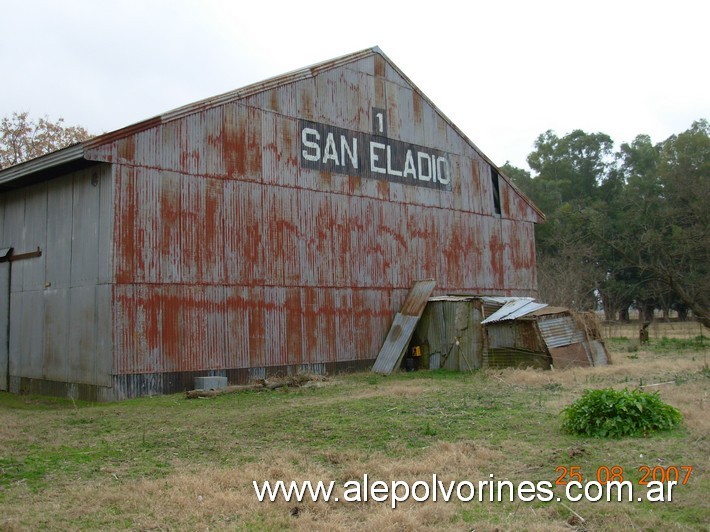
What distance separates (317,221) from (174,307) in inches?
212

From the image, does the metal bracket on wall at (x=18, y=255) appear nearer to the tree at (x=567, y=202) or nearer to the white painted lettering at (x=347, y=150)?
the white painted lettering at (x=347, y=150)

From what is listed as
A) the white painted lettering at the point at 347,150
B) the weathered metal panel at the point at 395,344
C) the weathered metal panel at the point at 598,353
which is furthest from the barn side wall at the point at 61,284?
the weathered metal panel at the point at 598,353

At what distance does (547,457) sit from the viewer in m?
8.29

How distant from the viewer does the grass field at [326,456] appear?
642 centimetres

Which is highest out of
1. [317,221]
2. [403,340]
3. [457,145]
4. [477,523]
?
[457,145]

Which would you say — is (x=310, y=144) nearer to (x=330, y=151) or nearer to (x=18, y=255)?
(x=330, y=151)

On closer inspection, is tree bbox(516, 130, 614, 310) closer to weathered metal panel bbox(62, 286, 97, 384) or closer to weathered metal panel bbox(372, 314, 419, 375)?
weathered metal panel bbox(372, 314, 419, 375)

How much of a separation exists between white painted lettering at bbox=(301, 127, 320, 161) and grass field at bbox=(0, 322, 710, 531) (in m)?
7.74

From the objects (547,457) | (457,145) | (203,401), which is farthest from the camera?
(457,145)

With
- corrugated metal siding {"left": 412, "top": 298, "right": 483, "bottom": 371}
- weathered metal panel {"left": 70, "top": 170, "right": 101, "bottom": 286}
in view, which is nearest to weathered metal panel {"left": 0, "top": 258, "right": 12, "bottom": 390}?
weathered metal panel {"left": 70, "top": 170, "right": 101, "bottom": 286}

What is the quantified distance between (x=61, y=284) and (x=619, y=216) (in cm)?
4751

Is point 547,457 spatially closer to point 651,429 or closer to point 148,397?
point 651,429

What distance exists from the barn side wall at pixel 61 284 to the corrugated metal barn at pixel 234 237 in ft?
0.18

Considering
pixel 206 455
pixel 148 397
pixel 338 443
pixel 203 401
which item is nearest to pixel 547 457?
pixel 338 443
